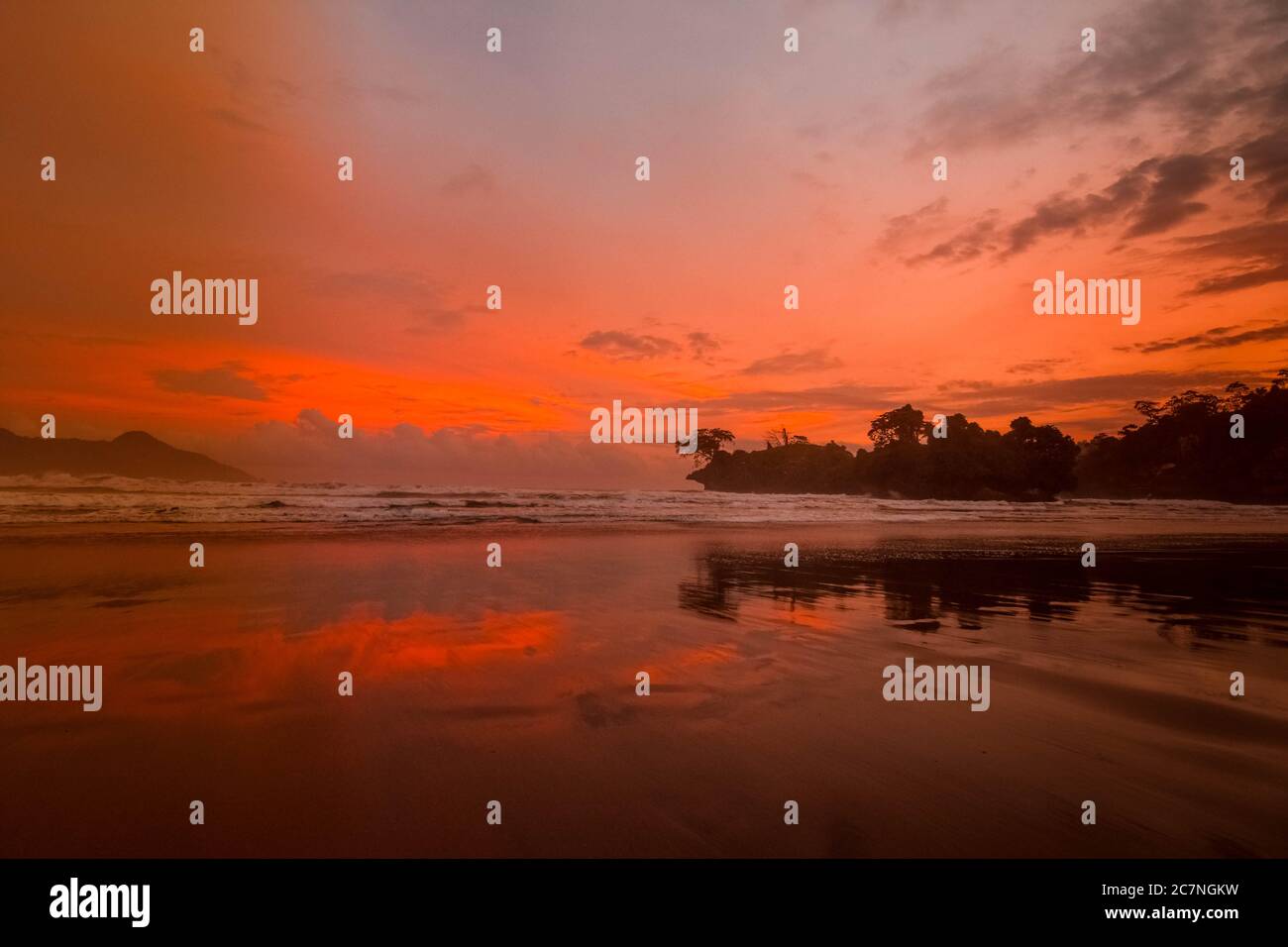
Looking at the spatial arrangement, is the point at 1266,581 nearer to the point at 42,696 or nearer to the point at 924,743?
the point at 924,743

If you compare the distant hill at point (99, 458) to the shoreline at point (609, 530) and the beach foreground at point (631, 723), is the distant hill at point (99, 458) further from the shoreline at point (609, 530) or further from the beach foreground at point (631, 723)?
the beach foreground at point (631, 723)

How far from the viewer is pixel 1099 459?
240 feet

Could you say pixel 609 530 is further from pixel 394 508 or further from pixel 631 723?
pixel 631 723

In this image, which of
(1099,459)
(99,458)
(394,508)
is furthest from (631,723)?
(1099,459)

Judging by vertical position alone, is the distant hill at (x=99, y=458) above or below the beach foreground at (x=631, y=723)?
above

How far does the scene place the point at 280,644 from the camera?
6.11m

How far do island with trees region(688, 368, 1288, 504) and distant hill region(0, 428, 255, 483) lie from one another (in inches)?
2166

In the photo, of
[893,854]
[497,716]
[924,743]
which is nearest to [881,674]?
[924,743]

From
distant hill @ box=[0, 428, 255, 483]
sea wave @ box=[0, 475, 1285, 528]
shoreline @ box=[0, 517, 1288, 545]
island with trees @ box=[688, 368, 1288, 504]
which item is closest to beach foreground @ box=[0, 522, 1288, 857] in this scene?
shoreline @ box=[0, 517, 1288, 545]

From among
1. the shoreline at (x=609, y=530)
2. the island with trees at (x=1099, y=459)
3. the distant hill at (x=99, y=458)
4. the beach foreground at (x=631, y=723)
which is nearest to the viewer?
the beach foreground at (x=631, y=723)

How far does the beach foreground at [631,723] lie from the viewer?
2.91 m

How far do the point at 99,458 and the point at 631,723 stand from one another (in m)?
48.0

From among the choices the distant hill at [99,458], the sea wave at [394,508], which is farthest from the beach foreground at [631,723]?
the distant hill at [99,458]

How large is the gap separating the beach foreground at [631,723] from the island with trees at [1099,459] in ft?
174
